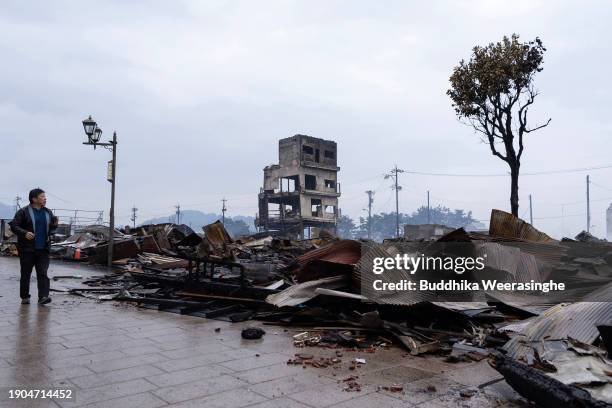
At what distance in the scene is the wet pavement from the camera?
3.34m

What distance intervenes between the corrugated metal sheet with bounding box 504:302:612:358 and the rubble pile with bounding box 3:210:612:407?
10 millimetres

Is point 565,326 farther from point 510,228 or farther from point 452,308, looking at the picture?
point 510,228

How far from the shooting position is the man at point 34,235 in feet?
24.1

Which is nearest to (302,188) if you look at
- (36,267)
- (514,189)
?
(514,189)

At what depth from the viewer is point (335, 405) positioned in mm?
3250

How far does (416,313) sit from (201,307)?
341 centimetres

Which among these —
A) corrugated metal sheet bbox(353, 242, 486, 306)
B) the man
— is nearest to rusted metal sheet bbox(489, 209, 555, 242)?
corrugated metal sheet bbox(353, 242, 486, 306)

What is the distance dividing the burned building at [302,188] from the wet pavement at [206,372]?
46.4 m

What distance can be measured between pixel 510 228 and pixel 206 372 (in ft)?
28.1

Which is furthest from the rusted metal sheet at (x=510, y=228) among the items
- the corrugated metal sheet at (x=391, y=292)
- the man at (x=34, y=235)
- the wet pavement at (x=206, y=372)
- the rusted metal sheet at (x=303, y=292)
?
the man at (x=34, y=235)

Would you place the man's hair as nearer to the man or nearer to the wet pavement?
the man

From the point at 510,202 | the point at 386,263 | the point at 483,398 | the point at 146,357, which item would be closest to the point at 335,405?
the point at 483,398

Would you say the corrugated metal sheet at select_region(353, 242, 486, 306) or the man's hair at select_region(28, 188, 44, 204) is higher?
the man's hair at select_region(28, 188, 44, 204)

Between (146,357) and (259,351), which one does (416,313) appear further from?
(146,357)
